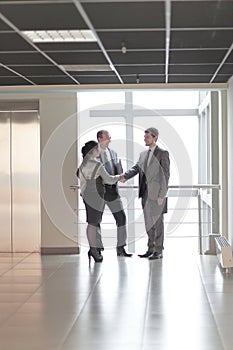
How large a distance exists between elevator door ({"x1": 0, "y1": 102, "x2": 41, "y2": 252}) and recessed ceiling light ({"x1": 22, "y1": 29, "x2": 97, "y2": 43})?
11.9 ft

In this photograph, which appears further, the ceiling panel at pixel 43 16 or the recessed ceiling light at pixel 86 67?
the recessed ceiling light at pixel 86 67

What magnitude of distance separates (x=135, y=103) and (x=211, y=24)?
996 cm

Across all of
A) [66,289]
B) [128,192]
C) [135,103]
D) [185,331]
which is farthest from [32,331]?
[135,103]

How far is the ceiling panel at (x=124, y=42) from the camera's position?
14.4ft

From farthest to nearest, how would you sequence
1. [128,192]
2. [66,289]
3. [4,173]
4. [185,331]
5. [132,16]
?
[128,192], [4,173], [66,289], [185,331], [132,16]

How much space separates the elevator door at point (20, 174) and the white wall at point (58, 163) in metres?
0.25

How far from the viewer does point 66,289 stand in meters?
6.61

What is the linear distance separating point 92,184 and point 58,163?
1220mm

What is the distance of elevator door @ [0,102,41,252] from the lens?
9156 mm

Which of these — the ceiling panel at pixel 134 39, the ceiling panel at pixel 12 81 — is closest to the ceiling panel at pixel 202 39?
the ceiling panel at pixel 134 39

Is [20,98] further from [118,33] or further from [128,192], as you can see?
[128,192]

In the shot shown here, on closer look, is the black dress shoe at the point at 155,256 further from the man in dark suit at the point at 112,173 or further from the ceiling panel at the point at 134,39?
the ceiling panel at the point at 134,39

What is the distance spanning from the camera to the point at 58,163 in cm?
894

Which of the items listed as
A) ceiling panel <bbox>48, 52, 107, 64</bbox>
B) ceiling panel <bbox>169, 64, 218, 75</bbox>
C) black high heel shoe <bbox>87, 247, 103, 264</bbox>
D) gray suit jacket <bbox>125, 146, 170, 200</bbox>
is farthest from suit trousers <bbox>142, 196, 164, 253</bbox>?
ceiling panel <bbox>48, 52, 107, 64</bbox>
